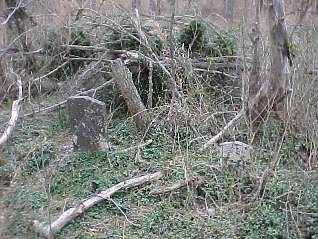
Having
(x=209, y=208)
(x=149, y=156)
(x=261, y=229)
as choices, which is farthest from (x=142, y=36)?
(x=261, y=229)

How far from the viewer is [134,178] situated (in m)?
5.35

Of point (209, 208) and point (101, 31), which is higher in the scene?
point (101, 31)

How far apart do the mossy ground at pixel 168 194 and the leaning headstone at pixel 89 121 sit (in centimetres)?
16

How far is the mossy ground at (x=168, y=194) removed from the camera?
A: 177 inches

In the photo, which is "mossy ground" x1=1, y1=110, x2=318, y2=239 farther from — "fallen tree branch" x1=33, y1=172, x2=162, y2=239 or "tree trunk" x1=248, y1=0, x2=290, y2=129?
"tree trunk" x1=248, y1=0, x2=290, y2=129

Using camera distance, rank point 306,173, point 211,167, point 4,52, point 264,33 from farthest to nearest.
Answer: point 4,52, point 264,33, point 211,167, point 306,173

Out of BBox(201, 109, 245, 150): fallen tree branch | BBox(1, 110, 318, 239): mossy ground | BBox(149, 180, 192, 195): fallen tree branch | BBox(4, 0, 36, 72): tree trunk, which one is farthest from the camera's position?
BBox(4, 0, 36, 72): tree trunk

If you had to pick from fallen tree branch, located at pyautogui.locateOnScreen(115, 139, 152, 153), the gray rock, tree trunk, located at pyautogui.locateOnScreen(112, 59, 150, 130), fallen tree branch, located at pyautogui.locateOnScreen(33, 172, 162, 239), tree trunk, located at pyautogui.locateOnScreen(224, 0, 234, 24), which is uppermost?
tree trunk, located at pyautogui.locateOnScreen(224, 0, 234, 24)

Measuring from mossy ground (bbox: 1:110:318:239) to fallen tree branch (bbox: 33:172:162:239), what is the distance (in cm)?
7

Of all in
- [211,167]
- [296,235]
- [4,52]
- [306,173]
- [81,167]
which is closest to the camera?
[296,235]

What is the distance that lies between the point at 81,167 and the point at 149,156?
0.85 meters

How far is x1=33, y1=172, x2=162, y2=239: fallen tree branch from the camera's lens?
454 centimetres

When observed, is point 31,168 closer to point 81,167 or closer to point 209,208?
point 81,167

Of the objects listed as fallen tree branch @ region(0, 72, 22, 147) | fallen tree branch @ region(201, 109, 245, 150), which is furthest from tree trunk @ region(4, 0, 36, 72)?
fallen tree branch @ region(201, 109, 245, 150)
